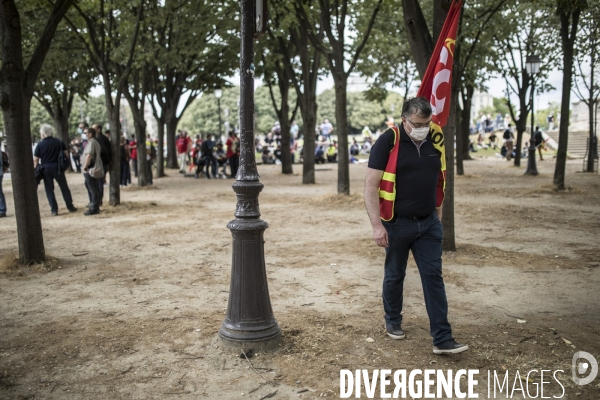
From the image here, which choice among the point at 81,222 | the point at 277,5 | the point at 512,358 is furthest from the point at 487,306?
the point at 277,5

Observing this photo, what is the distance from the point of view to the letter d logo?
174 inches

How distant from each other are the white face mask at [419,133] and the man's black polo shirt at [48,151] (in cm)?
1169

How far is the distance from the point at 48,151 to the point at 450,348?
39.9 ft

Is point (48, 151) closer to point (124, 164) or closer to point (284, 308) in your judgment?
point (124, 164)

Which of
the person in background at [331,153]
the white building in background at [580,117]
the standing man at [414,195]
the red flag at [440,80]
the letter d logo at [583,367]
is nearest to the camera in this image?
the letter d logo at [583,367]

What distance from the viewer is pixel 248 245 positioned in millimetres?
5145

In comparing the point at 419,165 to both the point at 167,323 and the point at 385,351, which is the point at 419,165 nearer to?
the point at 385,351

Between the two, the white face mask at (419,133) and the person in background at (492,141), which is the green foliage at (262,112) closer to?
the person in background at (492,141)

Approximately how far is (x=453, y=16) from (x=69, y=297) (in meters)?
5.19

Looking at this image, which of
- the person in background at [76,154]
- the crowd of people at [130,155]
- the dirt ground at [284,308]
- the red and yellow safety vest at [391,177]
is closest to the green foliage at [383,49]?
the crowd of people at [130,155]

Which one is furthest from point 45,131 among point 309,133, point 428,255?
point 428,255

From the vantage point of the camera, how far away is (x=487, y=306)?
6383 mm

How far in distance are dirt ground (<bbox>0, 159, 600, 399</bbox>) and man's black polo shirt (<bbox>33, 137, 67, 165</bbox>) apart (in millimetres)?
2350

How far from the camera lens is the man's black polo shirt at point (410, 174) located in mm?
5012
